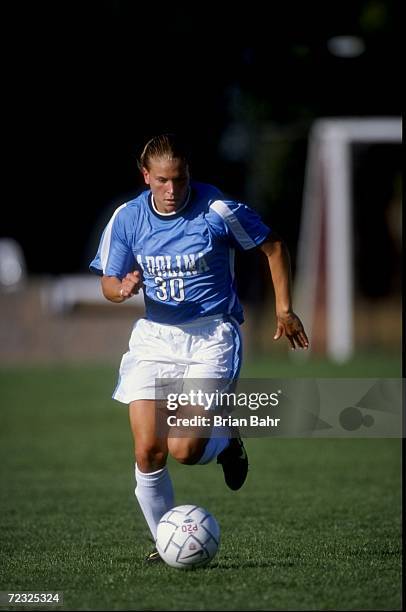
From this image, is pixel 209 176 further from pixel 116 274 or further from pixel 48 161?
pixel 116 274

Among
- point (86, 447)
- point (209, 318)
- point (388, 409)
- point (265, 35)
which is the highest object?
point (265, 35)

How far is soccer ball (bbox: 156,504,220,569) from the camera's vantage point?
18.8ft

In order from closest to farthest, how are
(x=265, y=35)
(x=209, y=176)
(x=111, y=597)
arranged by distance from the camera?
(x=111, y=597), (x=265, y=35), (x=209, y=176)

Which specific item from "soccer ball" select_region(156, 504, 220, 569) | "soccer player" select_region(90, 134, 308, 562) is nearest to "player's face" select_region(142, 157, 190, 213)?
"soccer player" select_region(90, 134, 308, 562)

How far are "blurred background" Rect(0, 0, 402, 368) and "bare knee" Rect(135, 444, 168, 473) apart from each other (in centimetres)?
1684

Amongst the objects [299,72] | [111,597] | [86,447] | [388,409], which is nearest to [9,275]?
[299,72]

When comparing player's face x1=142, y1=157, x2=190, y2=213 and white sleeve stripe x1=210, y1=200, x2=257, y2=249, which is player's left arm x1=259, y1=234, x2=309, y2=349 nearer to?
white sleeve stripe x1=210, y1=200, x2=257, y2=249

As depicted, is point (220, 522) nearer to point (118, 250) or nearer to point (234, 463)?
point (234, 463)

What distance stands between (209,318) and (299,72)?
18.8m

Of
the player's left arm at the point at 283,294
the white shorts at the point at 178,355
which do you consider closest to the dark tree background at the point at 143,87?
the player's left arm at the point at 283,294

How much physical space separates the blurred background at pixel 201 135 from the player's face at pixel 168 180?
54.2 ft

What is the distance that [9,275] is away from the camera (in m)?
28.8

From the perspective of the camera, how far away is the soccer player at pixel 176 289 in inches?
241

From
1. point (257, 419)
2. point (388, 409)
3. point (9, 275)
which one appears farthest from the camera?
point (9, 275)
